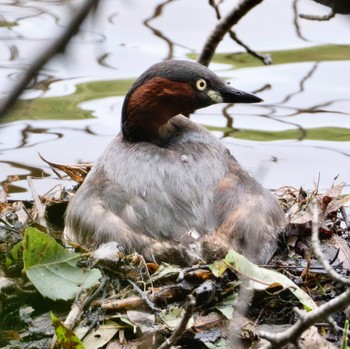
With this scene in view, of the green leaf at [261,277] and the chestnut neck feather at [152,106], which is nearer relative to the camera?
the green leaf at [261,277]

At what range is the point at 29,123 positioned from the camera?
6.22 m

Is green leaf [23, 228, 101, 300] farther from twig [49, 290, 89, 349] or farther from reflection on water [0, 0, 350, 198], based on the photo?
reflection on water [0, 0, 350, 198]

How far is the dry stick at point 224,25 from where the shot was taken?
3.46 metres

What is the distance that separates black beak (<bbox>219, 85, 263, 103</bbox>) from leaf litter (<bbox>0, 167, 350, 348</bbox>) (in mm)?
1080

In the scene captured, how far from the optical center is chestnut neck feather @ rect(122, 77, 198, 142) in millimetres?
4078

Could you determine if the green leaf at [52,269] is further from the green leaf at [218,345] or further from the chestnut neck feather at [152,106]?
the chestnut neck feather at [152,106]

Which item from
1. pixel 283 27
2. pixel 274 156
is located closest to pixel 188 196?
pixel 274 156

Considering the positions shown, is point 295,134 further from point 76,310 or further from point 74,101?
point 76,310

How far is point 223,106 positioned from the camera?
6.58 meters

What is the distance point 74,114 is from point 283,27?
2.01 metres

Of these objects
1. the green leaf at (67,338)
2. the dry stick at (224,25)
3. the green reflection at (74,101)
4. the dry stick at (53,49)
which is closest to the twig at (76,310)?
the green leaf at (67,338)

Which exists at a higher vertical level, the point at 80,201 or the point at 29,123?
the point at 80,201

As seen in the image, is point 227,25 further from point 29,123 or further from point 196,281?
point 29,123

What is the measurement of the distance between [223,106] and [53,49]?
5.75 meters
